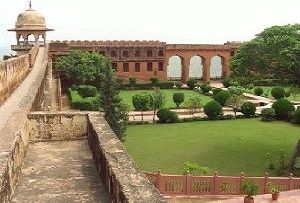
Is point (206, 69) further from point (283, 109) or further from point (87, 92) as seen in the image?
point (283, 109)

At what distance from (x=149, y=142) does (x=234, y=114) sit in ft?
30.1

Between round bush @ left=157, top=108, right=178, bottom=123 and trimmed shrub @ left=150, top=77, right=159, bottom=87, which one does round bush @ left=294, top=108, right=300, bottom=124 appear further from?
trimmed shrub @ left=150, top=77, right=159, bottom=87

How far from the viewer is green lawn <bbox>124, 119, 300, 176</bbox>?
1706 cm

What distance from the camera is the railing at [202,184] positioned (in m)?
13.6

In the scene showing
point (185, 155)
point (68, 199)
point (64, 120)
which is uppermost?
point (64, 120)

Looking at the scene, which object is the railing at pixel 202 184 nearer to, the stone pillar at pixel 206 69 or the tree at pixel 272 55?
the tree at pixel 272 55

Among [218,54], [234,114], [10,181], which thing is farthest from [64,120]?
[218,54]

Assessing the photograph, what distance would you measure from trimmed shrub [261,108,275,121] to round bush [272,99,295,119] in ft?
1.60

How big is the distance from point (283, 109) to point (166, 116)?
22.5 feet

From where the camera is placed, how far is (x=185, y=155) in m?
18.5

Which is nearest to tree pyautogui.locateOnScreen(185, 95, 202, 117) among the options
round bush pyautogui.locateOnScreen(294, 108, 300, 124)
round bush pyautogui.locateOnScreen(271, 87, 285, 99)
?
round bush pyautogui.locateOnScreen(294, 108, 300, 124)

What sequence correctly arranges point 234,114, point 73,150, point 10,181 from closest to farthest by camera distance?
point 10,181
point 73,150
point 234,114

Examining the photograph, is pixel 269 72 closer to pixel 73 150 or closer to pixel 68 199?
pixel 73 150

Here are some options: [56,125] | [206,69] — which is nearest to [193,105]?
[206,69]
